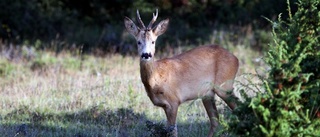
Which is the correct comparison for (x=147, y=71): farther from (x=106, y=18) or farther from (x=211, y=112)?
(x=106, y=18)

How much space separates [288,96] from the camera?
20.2 feet

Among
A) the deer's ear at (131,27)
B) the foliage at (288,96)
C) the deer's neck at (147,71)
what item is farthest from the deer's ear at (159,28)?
the foliage at (288,96)

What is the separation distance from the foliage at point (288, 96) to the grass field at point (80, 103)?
2.02 metres

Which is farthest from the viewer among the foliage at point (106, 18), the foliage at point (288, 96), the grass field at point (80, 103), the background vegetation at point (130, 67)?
the foliage at point (106, 18)

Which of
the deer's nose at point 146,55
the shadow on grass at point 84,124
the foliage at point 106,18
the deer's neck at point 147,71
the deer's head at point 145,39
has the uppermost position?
the foliage at point 106,18

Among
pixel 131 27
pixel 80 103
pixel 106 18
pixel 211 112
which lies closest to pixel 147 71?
pixel 131 27

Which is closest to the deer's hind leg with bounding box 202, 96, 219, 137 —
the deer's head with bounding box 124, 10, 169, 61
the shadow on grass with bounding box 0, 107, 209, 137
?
the shadow on grass with bounding box 0, 107, 209, 137

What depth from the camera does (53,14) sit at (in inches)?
914

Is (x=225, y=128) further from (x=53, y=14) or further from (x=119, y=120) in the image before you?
(x=53, y=14)

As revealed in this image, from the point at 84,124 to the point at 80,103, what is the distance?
1.25 metres

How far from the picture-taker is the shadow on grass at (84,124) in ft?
32.0

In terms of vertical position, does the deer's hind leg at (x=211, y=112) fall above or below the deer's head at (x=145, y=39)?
below

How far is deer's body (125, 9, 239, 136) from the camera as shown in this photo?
9.53 meters

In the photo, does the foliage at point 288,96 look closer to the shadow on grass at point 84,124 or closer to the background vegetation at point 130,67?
the background vegetation at point 130,67
